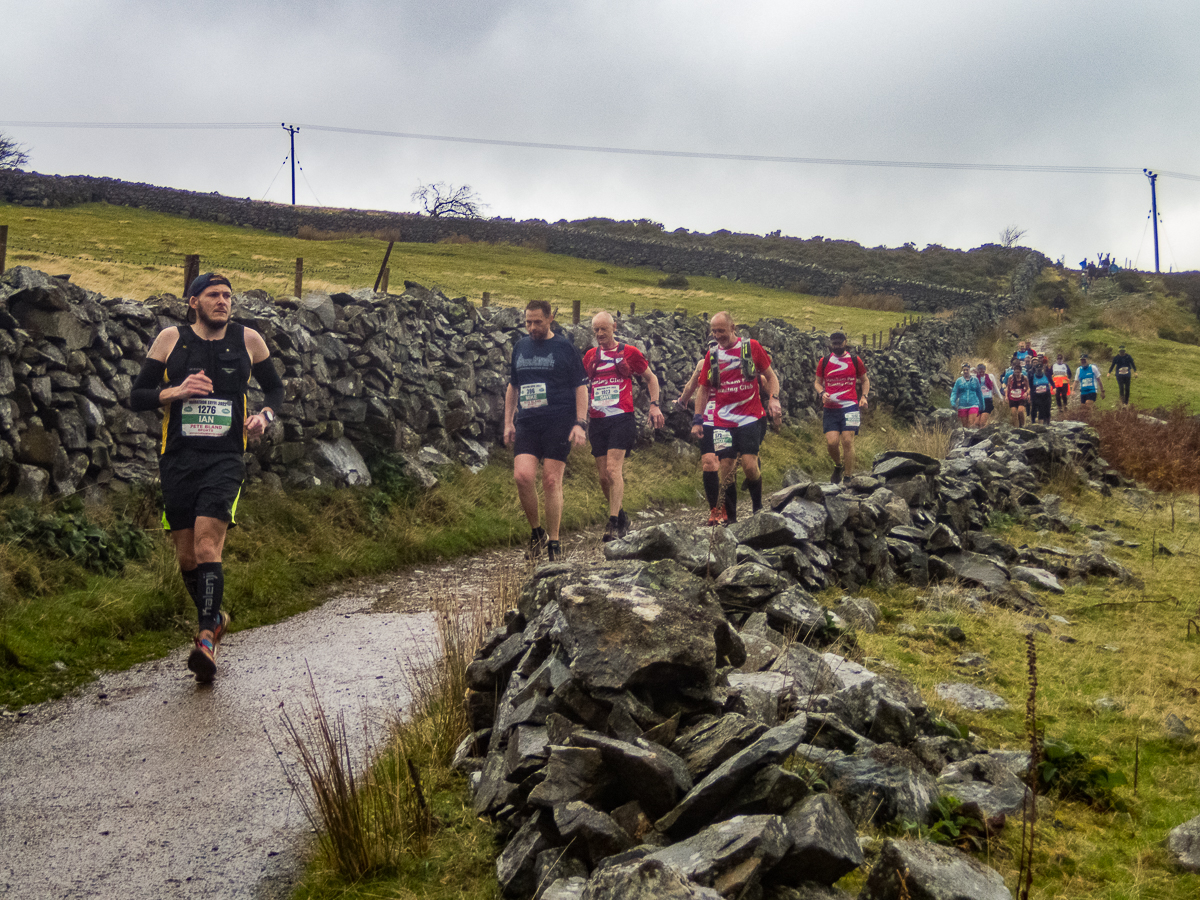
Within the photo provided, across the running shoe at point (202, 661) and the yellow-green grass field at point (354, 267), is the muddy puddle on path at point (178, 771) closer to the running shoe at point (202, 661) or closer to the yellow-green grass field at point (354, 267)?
the running shoe at point (202, 661)

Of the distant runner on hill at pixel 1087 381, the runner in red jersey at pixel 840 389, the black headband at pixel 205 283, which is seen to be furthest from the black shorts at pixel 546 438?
the distant runner on hill at pixel 1087 381

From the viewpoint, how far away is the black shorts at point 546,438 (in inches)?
326

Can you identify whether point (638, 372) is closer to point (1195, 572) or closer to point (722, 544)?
point (722, 544)

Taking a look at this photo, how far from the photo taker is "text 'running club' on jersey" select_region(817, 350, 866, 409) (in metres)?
12.5

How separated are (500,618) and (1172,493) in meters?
14.2

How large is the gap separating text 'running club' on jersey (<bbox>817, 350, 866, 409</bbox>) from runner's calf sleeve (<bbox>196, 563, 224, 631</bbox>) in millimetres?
8745

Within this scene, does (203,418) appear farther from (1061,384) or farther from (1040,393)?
(1061,384)

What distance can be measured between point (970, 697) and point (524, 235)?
5309 centimetres

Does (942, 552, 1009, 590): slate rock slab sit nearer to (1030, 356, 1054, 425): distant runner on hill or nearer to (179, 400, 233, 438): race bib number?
(179, 400, 233, 438): race bib number

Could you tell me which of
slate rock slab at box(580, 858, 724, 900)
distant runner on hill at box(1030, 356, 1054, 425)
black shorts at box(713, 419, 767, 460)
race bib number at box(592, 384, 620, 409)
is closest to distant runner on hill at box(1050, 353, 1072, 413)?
distant runner on hill at box(1030, 356, 1054, 425)

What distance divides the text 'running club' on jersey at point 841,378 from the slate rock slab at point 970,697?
7314mm

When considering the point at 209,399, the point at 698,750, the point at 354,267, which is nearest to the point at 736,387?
the point at 209,399

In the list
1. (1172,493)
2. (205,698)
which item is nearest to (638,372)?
(205,698)

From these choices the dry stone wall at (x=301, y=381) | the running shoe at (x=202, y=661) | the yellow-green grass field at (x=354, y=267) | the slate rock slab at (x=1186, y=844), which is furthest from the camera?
the yellow-green grass field at (x=354, y=267)
